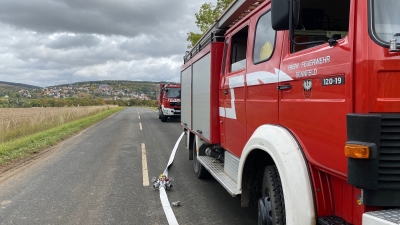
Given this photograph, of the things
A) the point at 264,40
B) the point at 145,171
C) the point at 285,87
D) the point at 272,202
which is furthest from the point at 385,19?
the point at 145,171

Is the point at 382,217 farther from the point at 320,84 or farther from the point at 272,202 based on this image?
the point at 272,202

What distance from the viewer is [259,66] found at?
3584 mm

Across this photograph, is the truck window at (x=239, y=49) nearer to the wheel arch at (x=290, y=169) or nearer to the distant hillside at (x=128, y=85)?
the wheel arch at (x=290, y=169)

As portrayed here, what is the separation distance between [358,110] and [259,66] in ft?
5.38

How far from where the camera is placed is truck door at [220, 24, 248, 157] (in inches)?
163

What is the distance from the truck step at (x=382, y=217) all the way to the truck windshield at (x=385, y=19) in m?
1.07

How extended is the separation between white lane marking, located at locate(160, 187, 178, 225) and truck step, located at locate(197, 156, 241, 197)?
2.71 feet

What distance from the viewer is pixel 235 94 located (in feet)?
14.3

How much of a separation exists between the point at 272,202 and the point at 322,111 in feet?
3.39

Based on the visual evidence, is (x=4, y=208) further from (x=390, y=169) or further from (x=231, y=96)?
(x=390, y=169)

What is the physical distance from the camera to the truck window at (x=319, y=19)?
294 centimetres

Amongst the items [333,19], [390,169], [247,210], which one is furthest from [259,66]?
[247,210]

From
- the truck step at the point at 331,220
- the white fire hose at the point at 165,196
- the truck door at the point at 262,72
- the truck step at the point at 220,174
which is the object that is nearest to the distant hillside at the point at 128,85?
the white fire hose at the point at 165,196

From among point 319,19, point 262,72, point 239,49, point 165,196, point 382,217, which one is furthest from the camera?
point 165,196
